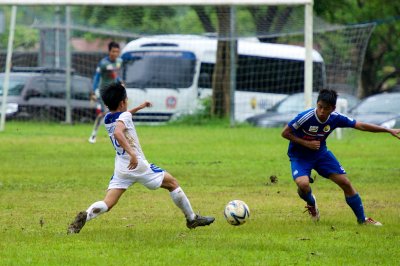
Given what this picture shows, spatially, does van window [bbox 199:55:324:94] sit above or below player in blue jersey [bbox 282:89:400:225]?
above

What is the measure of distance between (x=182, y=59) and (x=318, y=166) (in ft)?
66.5

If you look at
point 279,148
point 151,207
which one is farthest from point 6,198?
point 279,148

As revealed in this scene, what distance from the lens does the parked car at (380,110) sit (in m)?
24.4

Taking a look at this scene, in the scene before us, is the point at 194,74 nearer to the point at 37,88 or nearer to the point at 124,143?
the point at 37,88

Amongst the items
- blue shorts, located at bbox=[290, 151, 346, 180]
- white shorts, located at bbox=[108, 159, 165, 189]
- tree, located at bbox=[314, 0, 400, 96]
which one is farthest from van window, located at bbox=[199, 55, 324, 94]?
white shorts, located at bbox=[108, 159, 165, 189]

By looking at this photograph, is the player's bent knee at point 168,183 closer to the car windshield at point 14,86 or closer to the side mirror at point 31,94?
the car windshield at point 14,86

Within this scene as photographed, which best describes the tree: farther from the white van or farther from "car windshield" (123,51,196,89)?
"car windshield" (123,51,196,89)

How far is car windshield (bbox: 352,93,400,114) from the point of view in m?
25.6

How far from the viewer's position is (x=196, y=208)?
438 inches

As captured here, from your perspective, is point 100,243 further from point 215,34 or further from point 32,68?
point 32,68

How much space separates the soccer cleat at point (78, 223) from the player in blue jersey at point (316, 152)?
2.20 metres

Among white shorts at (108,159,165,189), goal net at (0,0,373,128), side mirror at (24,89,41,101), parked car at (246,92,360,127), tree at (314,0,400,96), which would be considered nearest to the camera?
white shorts at (108,159,165,189)

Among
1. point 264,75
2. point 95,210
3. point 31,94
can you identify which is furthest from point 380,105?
point 95,210

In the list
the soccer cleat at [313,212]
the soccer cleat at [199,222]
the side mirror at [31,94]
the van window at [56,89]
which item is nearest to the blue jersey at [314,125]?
the soccer cleat at [313,212]
